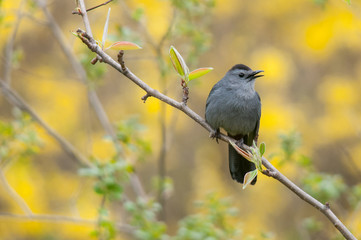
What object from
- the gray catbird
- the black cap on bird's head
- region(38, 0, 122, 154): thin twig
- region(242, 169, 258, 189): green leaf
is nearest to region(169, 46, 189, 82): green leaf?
region(242, 169, 258, 189): green leaf

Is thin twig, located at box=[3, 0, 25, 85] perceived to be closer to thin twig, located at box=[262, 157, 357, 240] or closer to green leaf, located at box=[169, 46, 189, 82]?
green leaf, located at box=[169, 46, 189, 82]

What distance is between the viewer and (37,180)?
7.12m

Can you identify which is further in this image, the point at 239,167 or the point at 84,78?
the point at 84,78

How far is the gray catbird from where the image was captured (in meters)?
3.86

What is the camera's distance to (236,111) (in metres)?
3.95

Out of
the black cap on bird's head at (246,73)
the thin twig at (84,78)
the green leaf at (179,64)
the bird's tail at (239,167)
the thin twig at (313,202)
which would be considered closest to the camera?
the thin twig at (313,202)

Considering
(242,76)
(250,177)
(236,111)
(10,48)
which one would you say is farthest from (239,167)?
(10,48)

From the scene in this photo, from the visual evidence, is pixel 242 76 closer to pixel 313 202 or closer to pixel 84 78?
pixel 84 78

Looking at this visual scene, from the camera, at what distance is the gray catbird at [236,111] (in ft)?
12.6

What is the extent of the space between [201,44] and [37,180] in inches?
143

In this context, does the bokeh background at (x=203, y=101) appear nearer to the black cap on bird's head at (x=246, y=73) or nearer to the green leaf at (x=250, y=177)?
the black cap on bird's head at (x=246, y=73)

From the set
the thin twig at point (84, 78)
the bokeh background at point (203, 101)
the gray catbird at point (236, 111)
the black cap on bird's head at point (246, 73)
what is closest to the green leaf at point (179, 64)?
the gray catbird at point (236, 111)

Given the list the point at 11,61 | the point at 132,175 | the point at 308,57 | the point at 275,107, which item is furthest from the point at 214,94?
the point at 308,57

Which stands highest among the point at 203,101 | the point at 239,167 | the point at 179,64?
the point at 203,101
